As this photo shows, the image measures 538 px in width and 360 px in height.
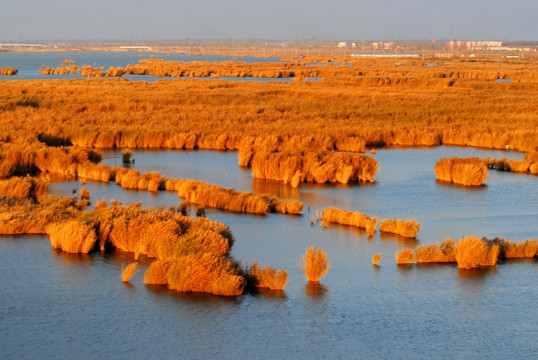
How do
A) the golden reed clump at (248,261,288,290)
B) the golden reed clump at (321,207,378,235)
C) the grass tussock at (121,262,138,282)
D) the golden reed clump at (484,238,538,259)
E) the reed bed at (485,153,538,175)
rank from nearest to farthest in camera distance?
1. the golden reed clump at (248,261,288,290)
2. the grass tussock at (121,262,138,282)
3. the golden reed clump at (484,238,538,259)
4. the golden reed clump at (321,207,378,235)
5. the reed bed at (485,153,538,175)

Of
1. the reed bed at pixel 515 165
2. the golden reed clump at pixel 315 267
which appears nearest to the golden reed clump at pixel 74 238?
the golden reed clump at pixel 315 267

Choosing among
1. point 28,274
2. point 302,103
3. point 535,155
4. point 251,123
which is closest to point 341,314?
point 28,274

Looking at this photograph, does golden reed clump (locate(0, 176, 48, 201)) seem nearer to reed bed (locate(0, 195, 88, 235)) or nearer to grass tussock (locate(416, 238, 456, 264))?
reed bed (locate(0, 195, 88, 235))

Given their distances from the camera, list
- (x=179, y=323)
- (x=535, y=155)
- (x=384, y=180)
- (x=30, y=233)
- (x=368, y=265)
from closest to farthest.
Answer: (x=179, y=323) < (x=368, y=265) < (x=30, y=233) < (x=384, y=180) < (x=535, y=155)

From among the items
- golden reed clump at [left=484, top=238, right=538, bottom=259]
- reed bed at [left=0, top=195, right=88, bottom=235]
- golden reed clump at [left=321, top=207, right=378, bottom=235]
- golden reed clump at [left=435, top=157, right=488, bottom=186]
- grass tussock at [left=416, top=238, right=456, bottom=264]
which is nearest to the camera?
grass tussock at [left=416, top=238, right=456, bottom=264]

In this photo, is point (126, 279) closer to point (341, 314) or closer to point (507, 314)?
point (341, 314)

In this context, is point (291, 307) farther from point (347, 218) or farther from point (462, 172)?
point (462, 172)

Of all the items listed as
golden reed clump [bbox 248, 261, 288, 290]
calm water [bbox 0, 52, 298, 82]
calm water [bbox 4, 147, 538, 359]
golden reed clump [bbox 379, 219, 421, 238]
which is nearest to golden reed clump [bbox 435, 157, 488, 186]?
calm water [bbox 4, 147, 538, 359]
